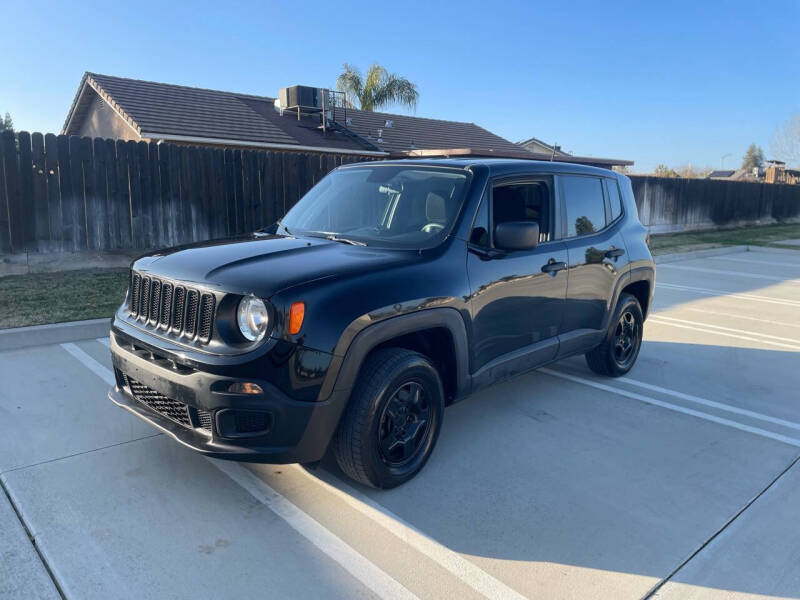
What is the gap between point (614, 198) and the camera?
5453mm

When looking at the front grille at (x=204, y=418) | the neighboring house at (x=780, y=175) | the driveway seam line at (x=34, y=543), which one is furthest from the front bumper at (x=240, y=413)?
the neighboring house at (x=780, y=175)

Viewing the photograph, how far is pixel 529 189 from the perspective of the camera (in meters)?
4.48

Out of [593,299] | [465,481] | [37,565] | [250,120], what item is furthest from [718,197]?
[37,565]

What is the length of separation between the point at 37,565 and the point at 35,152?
339 inches

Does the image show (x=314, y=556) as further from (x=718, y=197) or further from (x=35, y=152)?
(x=718, y=197)

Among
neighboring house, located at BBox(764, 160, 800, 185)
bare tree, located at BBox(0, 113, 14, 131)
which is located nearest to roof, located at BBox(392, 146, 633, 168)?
neighboring house, located at BBox(764, 160, 800, 185)

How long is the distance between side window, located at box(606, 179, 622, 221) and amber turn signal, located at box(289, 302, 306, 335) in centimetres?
A: 345

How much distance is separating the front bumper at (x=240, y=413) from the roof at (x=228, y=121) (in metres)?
14.5

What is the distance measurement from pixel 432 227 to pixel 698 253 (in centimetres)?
1480

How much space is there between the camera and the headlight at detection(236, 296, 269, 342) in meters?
2.96

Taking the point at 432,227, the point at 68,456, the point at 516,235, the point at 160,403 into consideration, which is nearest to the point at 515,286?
the point at 516,235

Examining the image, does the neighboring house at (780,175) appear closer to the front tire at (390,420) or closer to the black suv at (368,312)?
the black suv at (368,312)

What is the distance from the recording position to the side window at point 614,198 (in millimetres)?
5387

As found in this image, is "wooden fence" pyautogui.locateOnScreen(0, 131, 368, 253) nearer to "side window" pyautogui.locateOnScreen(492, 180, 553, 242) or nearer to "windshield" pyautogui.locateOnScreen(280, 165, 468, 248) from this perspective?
"windshield" pyautogui.locateOnScreen(280, 165, 468, 248)
